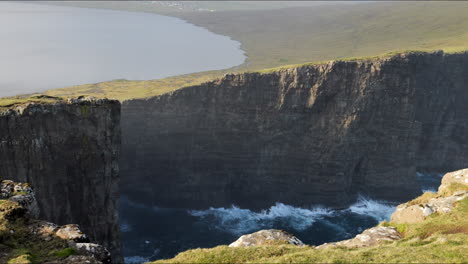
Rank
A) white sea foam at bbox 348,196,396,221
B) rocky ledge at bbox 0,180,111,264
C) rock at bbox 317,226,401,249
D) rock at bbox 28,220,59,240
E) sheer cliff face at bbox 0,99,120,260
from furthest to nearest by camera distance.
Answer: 1. white sea foam at bbox 348,196,396,221
2. sheer cliff face at bbox 0,99,120,260
3. rock at bbox 317,226,401,249
4. rock at bbox 28,220,59,240
5. rocky ledge at bbox 0,180,111,264

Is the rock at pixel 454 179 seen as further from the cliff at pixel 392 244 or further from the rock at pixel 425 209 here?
the rock at pixel 425 209

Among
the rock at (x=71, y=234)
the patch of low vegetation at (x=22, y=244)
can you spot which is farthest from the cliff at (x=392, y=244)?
the patch of low vegetation at (x=22, y=244)

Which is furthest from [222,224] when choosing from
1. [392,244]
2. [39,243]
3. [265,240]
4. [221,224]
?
[392,244]

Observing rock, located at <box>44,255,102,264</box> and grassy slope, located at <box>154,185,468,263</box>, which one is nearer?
grassy slope, located at <box>154,185,468,263</box>

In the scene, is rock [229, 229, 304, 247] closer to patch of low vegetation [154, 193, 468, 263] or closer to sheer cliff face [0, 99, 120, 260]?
patch of low vegetation [154, 193, 468, 263]

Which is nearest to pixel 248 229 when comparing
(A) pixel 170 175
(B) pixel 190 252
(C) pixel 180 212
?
(C) pixel 180 212

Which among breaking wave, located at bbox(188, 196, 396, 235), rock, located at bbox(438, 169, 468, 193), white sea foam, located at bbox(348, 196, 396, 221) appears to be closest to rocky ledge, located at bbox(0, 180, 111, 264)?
rock, located at bbox(438, 169, 468, 193)

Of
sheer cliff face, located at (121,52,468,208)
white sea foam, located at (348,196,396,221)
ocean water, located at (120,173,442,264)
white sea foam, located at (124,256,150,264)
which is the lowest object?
white sea foam, located at (124,256,150,264)
